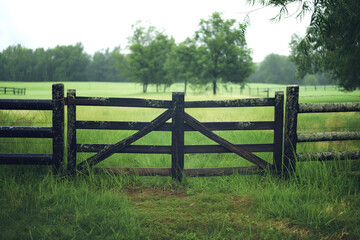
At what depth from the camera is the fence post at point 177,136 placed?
536 cm

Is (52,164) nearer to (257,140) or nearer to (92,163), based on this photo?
(92,163)

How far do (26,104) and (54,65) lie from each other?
171ft

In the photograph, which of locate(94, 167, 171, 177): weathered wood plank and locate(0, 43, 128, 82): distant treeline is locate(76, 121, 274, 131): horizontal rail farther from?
locate(0, 43, 128, 82): distant treeline

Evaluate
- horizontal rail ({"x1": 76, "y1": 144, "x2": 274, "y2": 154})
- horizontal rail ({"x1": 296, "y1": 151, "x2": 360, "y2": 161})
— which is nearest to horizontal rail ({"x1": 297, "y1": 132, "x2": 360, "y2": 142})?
horizontal rail ({"x1": 296, "y1": 151, "x2": 360, "y2": 161})

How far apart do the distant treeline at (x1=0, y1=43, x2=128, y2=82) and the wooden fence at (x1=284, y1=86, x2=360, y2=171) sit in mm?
13478

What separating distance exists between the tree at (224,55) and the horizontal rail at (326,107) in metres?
38.0

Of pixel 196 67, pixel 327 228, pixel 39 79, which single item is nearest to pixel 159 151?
pixel 327 228

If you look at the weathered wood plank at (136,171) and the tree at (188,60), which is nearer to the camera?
the weathered wood plank at (136,171)

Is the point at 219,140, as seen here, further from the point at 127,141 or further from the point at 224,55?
the point at 224,55

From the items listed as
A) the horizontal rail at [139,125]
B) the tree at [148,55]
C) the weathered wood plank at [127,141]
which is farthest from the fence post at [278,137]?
the tree at [148,55]

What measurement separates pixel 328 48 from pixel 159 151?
9.38 m

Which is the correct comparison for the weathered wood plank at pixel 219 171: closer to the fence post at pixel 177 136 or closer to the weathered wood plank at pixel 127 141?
the fence post at pixel 177 136

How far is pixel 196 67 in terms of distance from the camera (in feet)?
151

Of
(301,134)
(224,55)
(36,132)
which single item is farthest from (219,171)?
(224,55)
